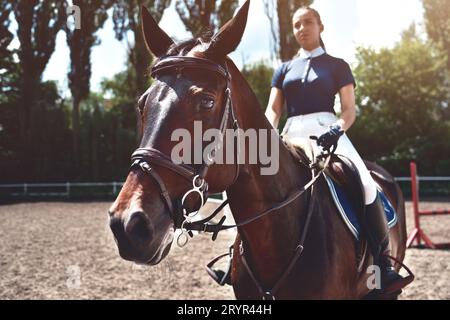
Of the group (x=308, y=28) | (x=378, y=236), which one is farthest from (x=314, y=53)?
(x=378, y=236)

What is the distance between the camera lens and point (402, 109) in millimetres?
22281

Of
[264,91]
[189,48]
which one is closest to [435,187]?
[264,91]

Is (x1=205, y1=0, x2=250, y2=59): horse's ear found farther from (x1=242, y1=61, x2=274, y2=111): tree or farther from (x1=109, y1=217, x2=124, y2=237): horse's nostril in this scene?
(x1=242, y1=61, x2=274, y2=111): tree

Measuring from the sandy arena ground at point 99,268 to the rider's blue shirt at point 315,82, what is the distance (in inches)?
59.6

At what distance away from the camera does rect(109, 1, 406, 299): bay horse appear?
61.9 inches

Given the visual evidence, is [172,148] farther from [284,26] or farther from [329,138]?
[284,26]

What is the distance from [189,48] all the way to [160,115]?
17.7 inches

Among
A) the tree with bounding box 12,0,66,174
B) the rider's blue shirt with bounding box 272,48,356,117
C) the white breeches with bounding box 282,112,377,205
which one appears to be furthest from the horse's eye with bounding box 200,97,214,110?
the tree with bounding box 12,0,66,174

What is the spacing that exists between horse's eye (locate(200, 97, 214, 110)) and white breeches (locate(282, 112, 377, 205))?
3.77 feet

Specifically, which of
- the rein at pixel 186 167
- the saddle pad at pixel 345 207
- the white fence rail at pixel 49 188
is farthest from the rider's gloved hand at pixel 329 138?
the white fence rail at pixel 49 188

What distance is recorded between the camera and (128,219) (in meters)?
1.47

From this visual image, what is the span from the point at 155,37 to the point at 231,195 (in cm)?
91

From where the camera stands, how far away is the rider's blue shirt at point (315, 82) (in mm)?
2844

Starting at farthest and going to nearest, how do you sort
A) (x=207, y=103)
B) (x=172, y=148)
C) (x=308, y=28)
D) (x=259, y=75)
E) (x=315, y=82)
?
(x=259, y=75) < (x=308, y=28) < (x=315, y=82) < (x=207, y=103) < (x=172, y=148)
